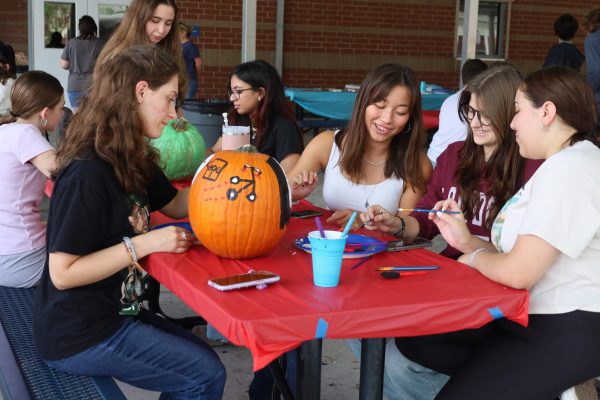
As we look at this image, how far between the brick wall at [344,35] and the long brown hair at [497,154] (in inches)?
364

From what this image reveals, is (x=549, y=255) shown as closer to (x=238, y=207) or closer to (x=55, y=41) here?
(x=238, y=207)

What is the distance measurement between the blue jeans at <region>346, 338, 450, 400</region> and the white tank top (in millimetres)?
623

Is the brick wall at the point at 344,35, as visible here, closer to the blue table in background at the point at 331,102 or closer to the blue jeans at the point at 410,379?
the blue table in background at the point at 331,102

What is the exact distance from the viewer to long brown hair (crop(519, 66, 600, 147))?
6.61ft

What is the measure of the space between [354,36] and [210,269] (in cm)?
1133

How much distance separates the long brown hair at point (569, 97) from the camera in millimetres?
2016

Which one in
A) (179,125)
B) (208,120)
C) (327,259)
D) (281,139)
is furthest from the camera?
(208,120)

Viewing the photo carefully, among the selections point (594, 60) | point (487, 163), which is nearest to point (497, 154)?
point (487, 163)

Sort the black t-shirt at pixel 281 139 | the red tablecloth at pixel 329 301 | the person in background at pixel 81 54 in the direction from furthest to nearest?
the person in background at pixel 81 54
the black t-shirt at pixel 281 139
the red tablecloth at pixel 329 301

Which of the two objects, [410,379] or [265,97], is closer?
[410,379]

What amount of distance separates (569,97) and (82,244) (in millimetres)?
1347

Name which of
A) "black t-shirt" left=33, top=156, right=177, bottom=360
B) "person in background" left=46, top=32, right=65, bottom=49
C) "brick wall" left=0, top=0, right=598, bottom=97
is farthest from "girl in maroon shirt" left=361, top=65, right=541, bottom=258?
"brick wall" left=0, top=0, right=598, bottom=97

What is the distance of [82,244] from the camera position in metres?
2.00

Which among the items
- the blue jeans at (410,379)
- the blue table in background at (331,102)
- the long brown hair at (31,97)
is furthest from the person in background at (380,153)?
the blue table in background at (331,102)
